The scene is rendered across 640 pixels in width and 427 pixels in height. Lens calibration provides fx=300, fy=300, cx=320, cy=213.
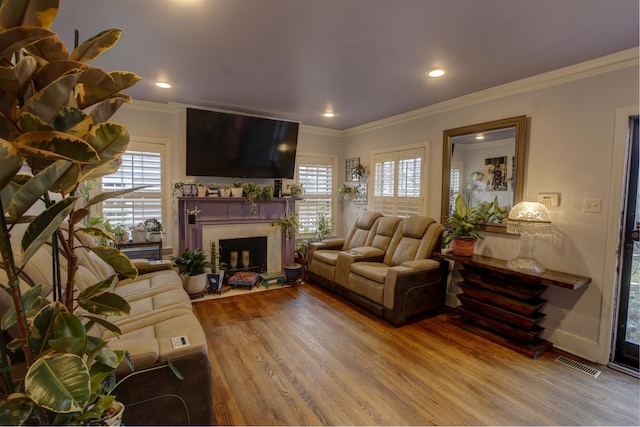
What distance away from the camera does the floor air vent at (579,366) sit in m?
2.31

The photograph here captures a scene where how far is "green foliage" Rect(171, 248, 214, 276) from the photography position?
3.70 meters

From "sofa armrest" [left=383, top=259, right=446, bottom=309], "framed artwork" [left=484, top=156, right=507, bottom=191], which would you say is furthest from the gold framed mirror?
"sofa armrest" [left=383, top=259, right=446, bottom=309]

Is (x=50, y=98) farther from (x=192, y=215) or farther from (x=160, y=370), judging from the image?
(x=192, y=215)

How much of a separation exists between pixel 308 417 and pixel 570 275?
2413 mm

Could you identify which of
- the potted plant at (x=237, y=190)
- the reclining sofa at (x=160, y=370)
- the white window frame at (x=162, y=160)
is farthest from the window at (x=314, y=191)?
the reclining sofa at (x=160, y=370)

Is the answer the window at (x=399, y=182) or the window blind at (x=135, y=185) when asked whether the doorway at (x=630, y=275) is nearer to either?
the window at (x=399, y=182)

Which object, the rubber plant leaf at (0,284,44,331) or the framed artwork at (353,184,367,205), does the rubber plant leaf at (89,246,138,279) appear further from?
the framed artwork at (353,184,367,205)

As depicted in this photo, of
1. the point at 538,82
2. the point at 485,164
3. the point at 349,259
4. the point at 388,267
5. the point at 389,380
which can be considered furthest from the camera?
the point at 349,259

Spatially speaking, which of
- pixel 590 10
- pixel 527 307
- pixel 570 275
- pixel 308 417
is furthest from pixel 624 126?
pixel 308 417

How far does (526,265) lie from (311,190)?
334 cm

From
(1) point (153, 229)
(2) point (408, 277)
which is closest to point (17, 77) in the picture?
(2) point (408, 277)

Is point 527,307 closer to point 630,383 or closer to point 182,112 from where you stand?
point 630,383

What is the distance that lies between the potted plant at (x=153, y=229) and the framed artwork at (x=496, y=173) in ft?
13.0

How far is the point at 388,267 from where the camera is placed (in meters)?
3.63
